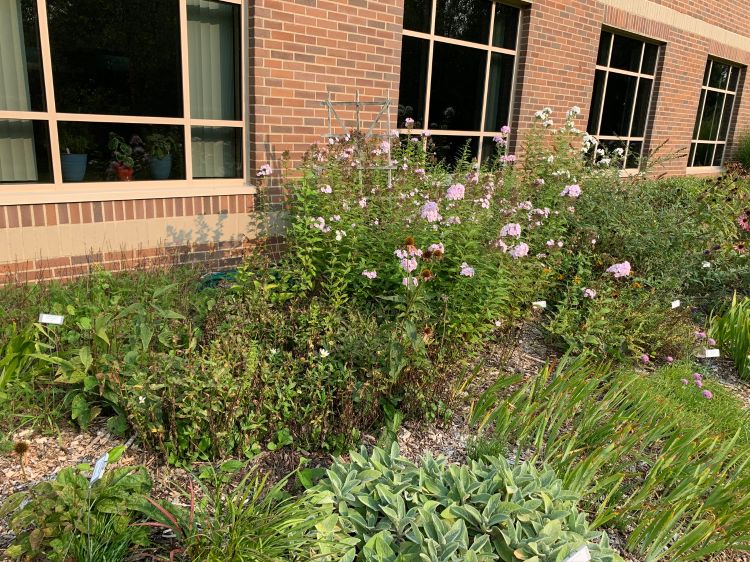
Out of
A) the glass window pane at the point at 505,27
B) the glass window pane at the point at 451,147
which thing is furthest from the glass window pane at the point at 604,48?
the glass window pane at the point at 451,147

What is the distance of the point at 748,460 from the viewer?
2875 mm

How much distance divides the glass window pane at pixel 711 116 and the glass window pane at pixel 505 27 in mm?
6905

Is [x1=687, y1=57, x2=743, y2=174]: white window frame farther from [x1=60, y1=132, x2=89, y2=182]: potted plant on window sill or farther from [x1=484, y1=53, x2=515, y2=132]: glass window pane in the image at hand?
[x1=60, y1=132, x2=89, y2=182]: potted plant on window sill

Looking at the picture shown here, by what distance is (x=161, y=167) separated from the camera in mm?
4953

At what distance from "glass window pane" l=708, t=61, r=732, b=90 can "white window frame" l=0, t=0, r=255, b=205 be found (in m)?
11.0

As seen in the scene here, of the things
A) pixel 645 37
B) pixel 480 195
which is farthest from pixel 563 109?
pixel 480 195

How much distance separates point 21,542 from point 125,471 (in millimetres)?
388

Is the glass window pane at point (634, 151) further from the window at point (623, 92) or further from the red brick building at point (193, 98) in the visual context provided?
the red brick building at point (193, 98)

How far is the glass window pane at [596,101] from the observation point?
912 centimetres

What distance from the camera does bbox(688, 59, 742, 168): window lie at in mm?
12006

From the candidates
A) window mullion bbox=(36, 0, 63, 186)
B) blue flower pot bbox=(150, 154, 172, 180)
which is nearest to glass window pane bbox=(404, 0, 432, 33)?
blue flower pot bbox=(150, 154, 172, 180)

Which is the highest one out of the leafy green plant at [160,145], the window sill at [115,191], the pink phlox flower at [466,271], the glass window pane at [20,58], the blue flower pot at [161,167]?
the glass window pane at [20,58]

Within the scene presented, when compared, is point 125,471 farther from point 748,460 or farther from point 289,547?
point 748,460

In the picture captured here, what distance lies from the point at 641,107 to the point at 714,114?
11.5 feet
